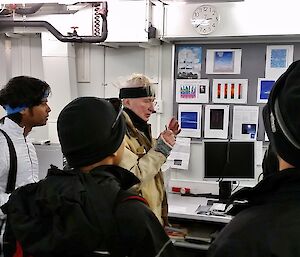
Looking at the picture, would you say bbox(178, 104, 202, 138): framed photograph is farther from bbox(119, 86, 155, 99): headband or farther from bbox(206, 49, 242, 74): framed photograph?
bbox(119, 86, 155, 99): headband

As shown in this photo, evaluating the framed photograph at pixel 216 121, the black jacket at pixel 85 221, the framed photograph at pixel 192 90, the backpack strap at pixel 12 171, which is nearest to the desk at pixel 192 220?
the framed photograph at pixel 216 121

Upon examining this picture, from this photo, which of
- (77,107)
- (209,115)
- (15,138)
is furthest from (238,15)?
(77,107)

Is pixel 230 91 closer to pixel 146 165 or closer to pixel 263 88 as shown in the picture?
pixel 263 88

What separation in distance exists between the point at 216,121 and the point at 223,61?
1.74ft

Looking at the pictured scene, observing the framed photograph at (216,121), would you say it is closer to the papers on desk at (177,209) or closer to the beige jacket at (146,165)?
the papers on desk at (177,209)

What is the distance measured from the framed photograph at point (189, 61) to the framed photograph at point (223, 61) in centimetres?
8

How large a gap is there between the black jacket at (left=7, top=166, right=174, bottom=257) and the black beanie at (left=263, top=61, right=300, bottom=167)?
0.40 m

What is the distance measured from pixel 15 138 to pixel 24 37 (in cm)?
237

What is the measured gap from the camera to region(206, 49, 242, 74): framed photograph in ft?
11.3

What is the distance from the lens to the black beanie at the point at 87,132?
1125mm

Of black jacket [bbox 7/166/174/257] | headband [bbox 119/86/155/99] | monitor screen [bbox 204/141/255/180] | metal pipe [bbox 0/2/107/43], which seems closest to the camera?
black jacket [bbox 7/166/174/257]

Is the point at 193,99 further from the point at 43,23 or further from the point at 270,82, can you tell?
the point at 43,23

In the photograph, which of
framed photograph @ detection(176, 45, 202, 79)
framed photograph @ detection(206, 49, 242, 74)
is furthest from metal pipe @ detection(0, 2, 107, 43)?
framed photograph @ detection(206, 49, 242, 74)

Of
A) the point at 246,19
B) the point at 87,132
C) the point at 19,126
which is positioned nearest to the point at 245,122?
the point at 246,19
